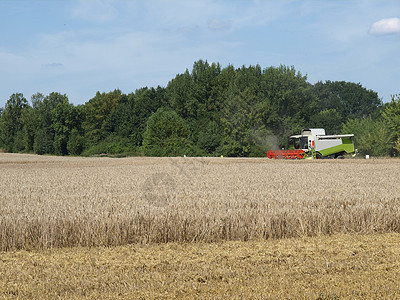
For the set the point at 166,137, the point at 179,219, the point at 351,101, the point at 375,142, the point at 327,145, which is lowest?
the point at 179,219

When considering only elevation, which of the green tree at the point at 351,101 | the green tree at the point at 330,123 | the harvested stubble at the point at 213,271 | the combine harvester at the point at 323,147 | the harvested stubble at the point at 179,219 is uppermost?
the green tree at the point at 351,101

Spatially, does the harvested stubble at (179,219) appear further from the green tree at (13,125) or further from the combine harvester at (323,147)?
the green tree at (13,125)

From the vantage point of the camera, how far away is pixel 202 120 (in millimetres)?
77812

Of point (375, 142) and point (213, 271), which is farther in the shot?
point (375, 142)

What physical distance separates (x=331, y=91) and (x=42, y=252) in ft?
427

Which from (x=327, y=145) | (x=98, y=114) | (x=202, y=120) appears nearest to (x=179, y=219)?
(x=327, y=145)

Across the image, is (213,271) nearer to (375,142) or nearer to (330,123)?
(375,142)

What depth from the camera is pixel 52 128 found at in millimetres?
95250

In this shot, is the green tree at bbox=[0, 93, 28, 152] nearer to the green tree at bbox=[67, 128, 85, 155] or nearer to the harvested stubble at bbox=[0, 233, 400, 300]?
the green tree at bbox=[67, 128, 85, 155]

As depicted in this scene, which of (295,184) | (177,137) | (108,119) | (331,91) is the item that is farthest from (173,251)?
(331,91)

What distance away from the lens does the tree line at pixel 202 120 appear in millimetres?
65644

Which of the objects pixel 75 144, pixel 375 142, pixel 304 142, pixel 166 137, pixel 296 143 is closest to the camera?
pixel 304 142

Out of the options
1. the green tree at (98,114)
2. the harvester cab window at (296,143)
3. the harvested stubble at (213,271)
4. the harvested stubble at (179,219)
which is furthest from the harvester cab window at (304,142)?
Answer: the green tree at (98,114)

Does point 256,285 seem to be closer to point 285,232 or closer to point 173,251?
point 173,251
